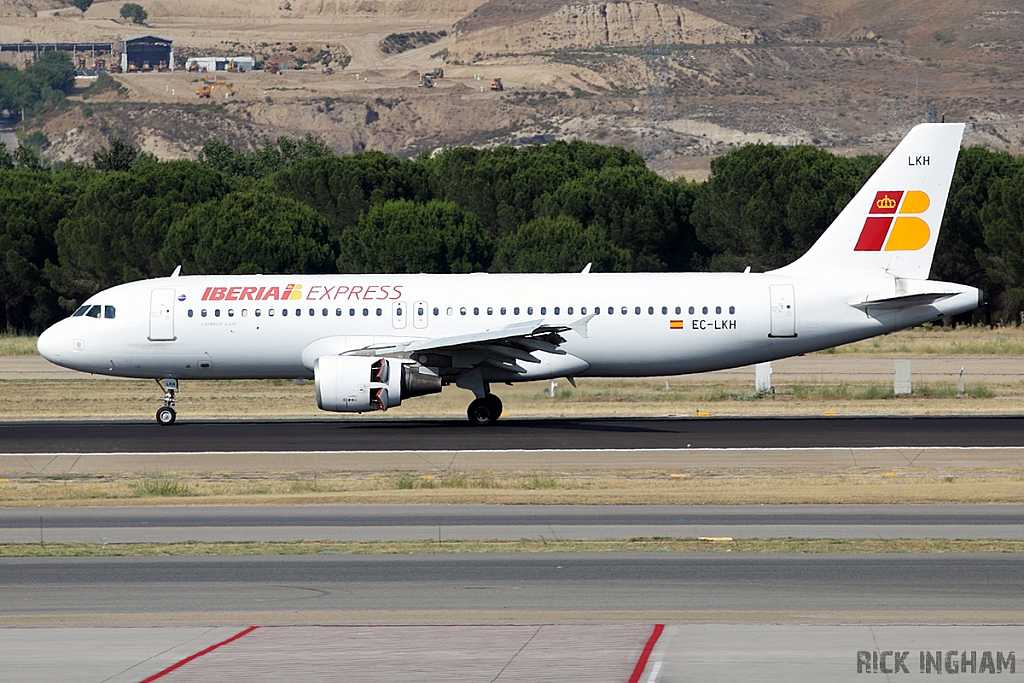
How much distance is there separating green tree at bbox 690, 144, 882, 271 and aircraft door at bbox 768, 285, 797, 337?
1684 inches

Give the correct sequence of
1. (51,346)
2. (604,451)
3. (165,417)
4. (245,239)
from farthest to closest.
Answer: (245,239) < (165,417) < (51,346) < (604,451)

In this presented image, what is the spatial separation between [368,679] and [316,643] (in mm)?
1441

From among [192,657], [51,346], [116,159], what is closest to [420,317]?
[51,346]

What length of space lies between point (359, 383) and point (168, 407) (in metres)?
6.54

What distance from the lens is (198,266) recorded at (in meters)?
69.6

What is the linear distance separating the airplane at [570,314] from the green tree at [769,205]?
4155 cm

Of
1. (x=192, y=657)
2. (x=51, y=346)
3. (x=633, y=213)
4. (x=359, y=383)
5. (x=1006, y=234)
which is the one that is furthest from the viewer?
(x=633, y=213)

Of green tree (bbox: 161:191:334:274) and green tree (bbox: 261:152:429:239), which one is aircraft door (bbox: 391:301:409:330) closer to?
green tree (bbox: 161:191:334:274)

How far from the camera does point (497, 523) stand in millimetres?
20484

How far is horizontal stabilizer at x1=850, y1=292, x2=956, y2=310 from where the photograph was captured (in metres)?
34.2

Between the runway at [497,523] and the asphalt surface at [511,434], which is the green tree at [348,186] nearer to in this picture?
the asphalt surface at [511,434]

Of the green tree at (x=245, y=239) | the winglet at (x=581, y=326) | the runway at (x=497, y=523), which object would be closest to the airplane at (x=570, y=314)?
the winglet at (x=581, y=326)

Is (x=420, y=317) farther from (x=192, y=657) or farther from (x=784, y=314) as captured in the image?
(x=192, y=657)

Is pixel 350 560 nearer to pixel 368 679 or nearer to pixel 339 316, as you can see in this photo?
pixel 368 679
